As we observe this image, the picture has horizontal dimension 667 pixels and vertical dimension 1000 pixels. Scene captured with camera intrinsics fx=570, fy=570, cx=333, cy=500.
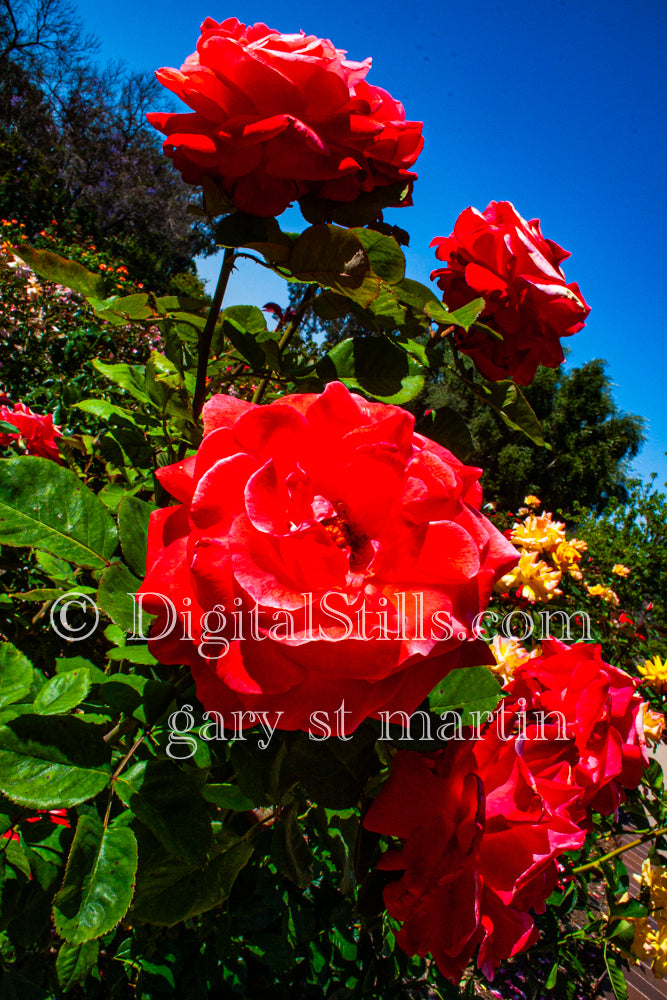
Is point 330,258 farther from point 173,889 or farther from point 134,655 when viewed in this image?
point 173,889

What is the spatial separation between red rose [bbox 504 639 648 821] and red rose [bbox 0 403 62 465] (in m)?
1.01

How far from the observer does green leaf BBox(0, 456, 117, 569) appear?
0.53 metres

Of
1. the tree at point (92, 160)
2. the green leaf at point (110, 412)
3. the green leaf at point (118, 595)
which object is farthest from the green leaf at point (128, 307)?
the tree at point (92, 160)

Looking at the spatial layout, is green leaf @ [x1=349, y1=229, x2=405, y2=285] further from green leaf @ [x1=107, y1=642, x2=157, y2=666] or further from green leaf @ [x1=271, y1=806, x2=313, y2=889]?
green leaf @ [x1=271, y1=806, x2=313, y2=889]

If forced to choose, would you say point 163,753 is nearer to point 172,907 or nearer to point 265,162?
point 172,907

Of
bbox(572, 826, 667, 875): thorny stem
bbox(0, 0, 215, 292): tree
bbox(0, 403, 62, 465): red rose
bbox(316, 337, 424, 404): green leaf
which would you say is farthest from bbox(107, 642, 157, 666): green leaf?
bbox(0, 0, 215, 292): tree

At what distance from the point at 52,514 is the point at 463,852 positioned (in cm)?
49

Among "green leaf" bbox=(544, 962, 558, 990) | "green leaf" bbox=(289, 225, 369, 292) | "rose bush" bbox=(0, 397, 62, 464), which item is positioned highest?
"rose bush" bbox=(0, 397, 62, 464)

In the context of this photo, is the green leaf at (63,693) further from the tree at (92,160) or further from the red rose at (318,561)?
the tree at (92,160)

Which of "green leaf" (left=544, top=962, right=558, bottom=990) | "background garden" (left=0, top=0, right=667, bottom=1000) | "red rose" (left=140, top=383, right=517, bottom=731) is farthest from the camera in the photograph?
"green leaf" (left=544, top=962, right=558, bottom=990)

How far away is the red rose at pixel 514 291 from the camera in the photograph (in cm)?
63

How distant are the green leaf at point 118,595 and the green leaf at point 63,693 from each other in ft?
0.22

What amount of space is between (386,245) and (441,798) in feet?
1.75

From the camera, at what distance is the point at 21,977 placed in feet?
2.54
